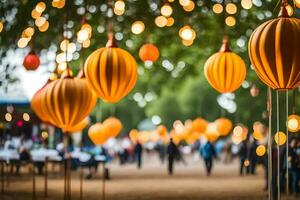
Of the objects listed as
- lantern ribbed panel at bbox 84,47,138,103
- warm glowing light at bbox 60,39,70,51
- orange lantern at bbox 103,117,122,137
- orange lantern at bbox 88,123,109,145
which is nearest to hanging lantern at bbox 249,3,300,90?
lantern ribbed panel at bbox 84,47,138,103

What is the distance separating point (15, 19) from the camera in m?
15.8

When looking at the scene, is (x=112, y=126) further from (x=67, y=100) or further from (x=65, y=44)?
(x=67, y=100)

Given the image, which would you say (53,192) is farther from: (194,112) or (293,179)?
(194,112)

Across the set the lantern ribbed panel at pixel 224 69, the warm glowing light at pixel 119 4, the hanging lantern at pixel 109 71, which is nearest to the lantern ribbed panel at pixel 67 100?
the hanging lantern at pixel 109 71

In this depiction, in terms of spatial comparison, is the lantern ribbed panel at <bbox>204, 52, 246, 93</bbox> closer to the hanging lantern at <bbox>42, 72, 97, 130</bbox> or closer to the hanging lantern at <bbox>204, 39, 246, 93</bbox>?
the hanging lantern at <bbox>204, 39, 246, 93</bbox>

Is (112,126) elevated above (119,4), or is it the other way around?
(119,4)

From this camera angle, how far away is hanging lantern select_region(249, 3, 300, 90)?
21.7 ft

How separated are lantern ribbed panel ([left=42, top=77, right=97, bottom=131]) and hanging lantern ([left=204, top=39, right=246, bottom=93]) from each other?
1887 millimetres

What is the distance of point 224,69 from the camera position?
9.35 metres

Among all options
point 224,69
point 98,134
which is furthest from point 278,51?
point 98,134

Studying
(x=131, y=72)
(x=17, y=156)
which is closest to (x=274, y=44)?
(x=131, y=72)

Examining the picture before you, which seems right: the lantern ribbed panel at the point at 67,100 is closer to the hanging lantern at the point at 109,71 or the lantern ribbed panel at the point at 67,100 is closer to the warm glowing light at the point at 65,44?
the hanging lantern at the point at 109,71

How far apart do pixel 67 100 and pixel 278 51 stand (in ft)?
10.0

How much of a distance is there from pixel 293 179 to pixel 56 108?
859 cm
